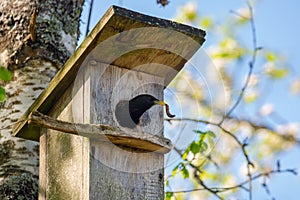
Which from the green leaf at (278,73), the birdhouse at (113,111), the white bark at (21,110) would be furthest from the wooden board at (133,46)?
the green leaf at (278,73)

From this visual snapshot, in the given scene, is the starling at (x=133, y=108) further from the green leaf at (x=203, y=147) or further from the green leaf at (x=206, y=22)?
the green leaf at (x=206, y=22)

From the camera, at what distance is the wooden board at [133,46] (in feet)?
8.45

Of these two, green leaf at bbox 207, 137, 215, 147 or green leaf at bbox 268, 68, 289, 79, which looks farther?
green leaf at bbox 268, 68, 289, 79

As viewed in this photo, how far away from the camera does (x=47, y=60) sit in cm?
339

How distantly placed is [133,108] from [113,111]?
87 millimetres

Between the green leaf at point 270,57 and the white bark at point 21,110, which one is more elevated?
the green leaf at point 270,57

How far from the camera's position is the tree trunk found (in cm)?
313

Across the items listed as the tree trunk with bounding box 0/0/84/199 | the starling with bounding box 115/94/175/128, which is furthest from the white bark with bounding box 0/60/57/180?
Result: the starling with bounding box 115/94/175/128

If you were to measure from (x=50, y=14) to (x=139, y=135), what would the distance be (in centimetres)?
115

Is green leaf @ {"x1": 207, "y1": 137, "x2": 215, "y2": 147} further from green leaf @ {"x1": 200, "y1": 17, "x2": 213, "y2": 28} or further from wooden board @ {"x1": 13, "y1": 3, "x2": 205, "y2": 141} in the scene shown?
green leaf @ {"x1": 200, "y1": 17, "x2": 213, "y2": 28}

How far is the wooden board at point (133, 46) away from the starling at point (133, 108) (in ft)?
0.44

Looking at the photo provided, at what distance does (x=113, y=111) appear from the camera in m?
2.73

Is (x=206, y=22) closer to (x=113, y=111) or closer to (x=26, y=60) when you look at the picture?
(x=26, y=60)

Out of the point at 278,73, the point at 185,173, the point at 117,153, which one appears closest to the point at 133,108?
the point at 117,153
